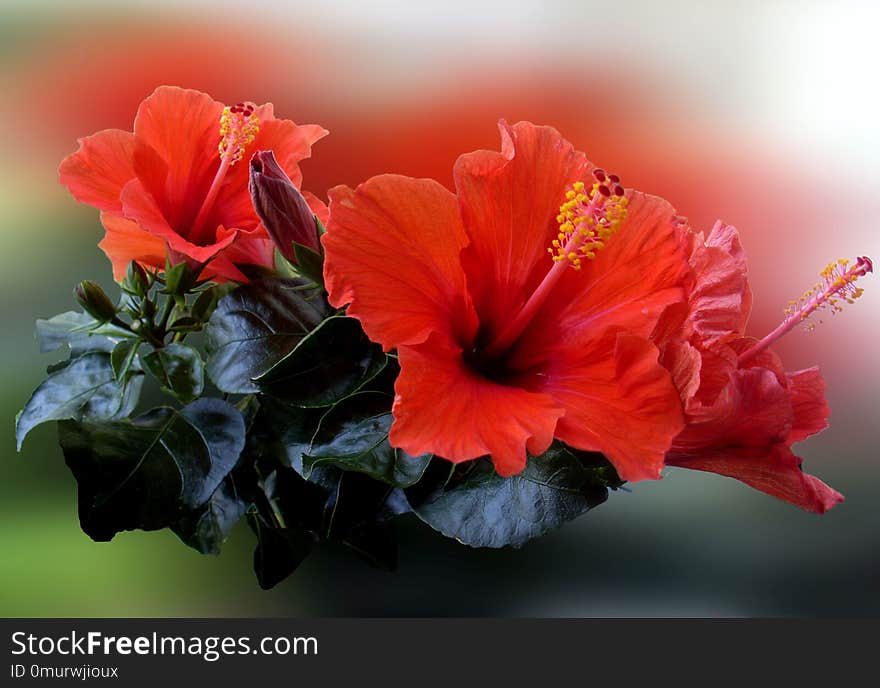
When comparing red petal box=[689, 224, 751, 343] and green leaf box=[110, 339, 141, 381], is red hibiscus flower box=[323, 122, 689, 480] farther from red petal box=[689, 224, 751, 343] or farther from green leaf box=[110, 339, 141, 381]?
green leaf box=[110, 339, 141, 381]

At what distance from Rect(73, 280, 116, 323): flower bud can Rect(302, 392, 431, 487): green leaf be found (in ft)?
0.58

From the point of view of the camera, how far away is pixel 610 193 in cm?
50

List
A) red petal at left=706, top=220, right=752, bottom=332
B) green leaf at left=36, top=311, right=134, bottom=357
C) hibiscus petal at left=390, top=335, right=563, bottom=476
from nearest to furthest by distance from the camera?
hibiscus petal at left=390, top=335, right=563, bottom=476
red petal at left=706, top=220, right=752, bottom=332
green leaf at left=36, top=311, right=134, bottom=357

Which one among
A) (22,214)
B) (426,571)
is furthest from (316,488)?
(22,214)

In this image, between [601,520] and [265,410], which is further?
[601,520]

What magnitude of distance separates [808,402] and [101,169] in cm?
47

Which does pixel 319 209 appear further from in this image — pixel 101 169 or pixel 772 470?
pixel 772 470

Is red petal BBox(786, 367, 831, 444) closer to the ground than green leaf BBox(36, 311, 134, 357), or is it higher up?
higher up

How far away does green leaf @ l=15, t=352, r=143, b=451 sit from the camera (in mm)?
600

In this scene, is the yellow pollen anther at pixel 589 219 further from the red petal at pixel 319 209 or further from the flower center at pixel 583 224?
the red petal at pixel 319 209

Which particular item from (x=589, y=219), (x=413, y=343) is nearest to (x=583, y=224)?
(x=589, y=219)

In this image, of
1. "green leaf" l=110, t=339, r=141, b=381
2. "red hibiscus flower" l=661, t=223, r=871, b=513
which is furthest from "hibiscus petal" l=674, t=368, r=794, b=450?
"green leaf" l=110, t=339, r=141, b=381

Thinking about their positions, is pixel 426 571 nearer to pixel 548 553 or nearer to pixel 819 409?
pixel 548 553

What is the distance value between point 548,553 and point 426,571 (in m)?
0.15
